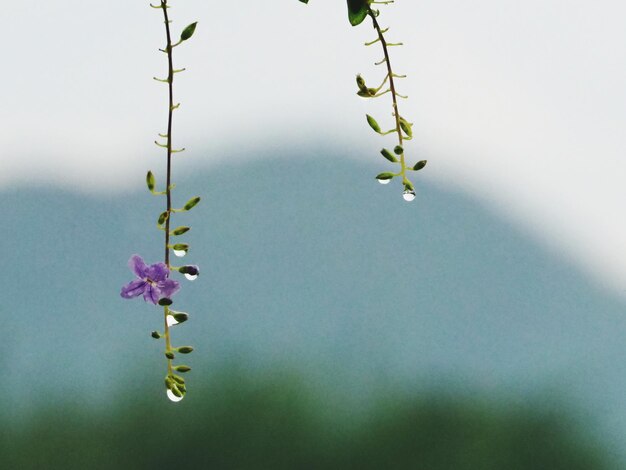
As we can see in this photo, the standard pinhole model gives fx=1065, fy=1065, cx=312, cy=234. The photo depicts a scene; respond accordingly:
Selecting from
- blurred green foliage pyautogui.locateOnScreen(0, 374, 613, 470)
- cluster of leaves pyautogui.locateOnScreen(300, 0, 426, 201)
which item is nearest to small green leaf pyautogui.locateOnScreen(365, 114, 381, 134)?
cluster of leaves pyautogui.locateOnScreen(300, 0, 426, 201)

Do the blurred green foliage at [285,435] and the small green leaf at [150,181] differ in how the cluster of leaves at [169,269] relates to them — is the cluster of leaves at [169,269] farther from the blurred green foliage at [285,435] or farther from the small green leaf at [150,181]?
the blurred green foliage at [285,435]

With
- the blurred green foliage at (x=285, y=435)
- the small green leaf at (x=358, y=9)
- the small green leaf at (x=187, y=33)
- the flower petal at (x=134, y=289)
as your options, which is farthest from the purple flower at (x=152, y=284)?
the blurred green foliage at (x=285, y=435)

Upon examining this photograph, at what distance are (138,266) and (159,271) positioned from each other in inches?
4.1

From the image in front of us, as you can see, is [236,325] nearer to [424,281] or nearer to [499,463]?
[499,463]

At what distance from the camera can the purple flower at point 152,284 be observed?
1293 millimetres

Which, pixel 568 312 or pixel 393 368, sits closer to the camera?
pixel 393 368

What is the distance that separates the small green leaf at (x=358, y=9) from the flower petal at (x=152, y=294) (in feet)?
1.35

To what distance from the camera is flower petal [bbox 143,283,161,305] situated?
1.31m

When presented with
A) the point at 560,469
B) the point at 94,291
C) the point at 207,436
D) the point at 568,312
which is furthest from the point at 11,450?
the point at 568,312

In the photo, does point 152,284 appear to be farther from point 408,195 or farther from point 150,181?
point 408,195

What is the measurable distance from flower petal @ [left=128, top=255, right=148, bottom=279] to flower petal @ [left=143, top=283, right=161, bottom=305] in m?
0.02

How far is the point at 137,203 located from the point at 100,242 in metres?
→ 8.78

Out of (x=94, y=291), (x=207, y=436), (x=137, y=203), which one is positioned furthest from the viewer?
(x=137, y=203)

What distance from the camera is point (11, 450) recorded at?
35.8ft
